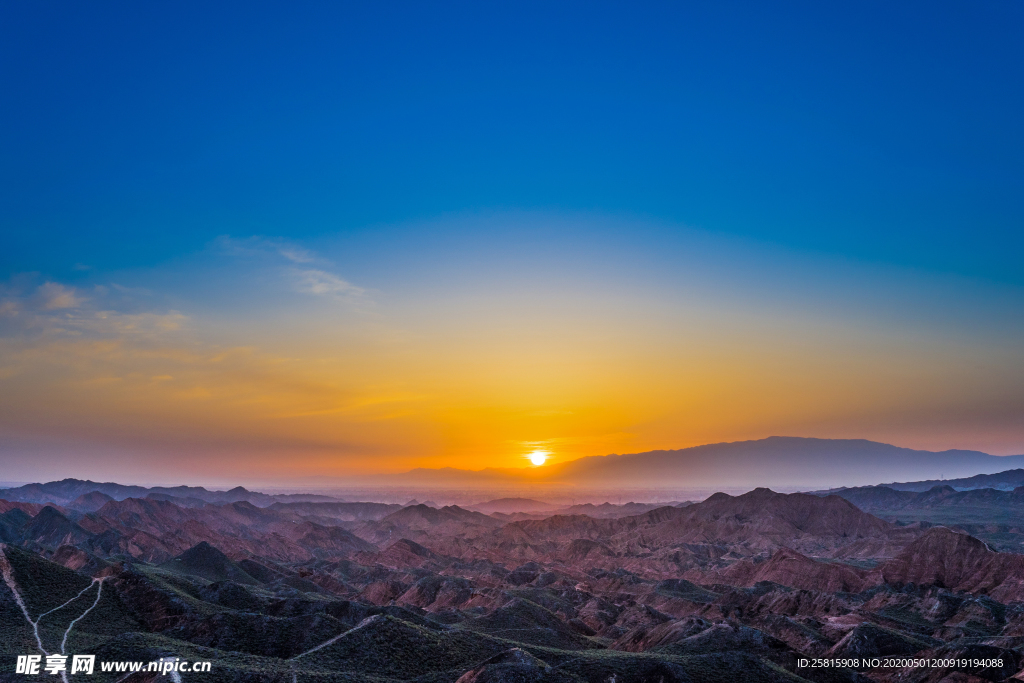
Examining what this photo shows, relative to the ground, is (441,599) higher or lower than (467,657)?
lower

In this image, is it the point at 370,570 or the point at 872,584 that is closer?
the point at 872,584

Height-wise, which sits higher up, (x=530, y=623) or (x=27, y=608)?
(x=27, y=608)

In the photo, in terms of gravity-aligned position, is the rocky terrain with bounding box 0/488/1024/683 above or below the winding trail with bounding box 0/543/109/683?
below

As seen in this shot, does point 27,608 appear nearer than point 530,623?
Yes

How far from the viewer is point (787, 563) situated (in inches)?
6629

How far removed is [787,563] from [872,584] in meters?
20.3

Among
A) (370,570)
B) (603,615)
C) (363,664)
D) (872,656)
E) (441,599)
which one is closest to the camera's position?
(363,664)

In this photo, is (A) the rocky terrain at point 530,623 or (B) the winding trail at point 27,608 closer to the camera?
(A) the rocky terrain at point 530,623

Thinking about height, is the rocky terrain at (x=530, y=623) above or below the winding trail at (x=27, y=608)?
below

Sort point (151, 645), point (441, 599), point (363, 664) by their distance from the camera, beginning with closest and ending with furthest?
point (151, 645) < point (363, 664) < point (441, 599)

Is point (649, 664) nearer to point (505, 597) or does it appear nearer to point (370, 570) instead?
point (505, 597)

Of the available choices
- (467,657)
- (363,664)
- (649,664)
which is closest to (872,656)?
(649,664)

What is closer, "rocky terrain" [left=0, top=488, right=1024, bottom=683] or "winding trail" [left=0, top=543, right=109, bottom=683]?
"rocky terrain" [left=0, top=488, right=1024, bottom=683]

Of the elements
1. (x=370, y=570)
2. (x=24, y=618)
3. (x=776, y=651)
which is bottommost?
(x=370, y=570)
